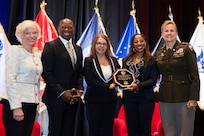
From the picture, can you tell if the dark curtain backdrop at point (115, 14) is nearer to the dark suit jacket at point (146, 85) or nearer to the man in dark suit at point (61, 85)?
the man in dark suit at point (61, 85)

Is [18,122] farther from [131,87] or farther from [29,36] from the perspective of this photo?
[131,87]

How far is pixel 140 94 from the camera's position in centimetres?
316

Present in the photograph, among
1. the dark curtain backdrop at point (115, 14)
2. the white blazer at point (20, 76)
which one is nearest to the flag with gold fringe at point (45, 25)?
the dark curtain backdrop at point (115, 14)

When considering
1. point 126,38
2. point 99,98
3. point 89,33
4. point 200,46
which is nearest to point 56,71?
point 99,98

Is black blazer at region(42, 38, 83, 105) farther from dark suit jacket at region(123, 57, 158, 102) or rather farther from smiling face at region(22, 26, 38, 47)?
dark suit jacket at region(123, 57, 158, 102)

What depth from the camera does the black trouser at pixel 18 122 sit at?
2.44 metres

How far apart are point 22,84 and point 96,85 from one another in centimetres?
87

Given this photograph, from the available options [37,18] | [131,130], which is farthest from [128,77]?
[37,18]

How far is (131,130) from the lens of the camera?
125 inches

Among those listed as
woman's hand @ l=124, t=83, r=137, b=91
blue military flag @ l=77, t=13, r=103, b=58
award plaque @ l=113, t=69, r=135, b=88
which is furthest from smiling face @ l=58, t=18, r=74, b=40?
blue military flag @ l=77, t=13, r=103, b=58

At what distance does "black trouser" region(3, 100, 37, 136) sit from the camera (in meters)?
2.44

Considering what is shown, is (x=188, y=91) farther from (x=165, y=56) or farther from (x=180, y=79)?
(x=165, y=56)

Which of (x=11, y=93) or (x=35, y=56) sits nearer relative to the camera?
(x=11, y=93)

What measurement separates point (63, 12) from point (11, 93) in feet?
A: 8.58
